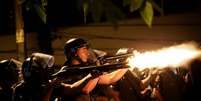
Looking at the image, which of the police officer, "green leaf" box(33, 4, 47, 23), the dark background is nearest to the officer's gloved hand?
the police officer

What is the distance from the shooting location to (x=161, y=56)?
919cm

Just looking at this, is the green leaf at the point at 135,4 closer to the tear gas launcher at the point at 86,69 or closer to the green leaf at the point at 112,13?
the green leaf at the point at 112,13

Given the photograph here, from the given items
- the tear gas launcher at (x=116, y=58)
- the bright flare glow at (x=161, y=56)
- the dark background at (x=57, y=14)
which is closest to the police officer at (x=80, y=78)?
the tear gas launcher at (x=116, y=58)

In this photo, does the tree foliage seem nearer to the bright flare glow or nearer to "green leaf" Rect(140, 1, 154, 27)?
"green leaf" Rect(140, 1, 154, 27)

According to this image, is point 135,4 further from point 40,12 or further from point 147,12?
point 40,12

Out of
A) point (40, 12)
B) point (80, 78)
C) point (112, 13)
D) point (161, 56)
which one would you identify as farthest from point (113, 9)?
→ point (161, 56)

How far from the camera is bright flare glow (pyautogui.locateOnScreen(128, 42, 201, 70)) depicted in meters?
8.40

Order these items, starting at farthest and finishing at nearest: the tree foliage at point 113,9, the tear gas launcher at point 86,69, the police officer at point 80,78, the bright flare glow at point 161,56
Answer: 1. the bright flare glow at point 161,56
2. the police officer at point 80,78
3. the tear gas launcher at point 86,69
4. the tree foliage at point 113,9

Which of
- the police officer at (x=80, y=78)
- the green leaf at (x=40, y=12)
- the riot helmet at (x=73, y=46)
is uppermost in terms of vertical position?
the green leaf at (x=40, y=12)

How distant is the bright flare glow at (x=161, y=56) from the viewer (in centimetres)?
840

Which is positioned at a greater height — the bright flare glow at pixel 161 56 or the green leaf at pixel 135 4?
the green leaf at pixel 135 4

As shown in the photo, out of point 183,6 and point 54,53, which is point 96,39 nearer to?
point 54,53

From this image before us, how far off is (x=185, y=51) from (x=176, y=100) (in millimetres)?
1777

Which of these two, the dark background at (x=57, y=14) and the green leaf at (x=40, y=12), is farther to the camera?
the dark background at (x=57, y=14)
